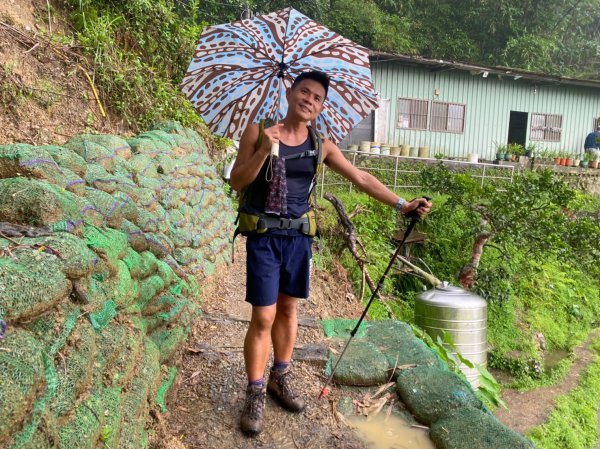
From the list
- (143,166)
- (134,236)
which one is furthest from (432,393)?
(143,166)

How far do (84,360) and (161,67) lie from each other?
6354 millimetres

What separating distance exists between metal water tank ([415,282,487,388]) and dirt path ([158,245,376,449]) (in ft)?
11.9

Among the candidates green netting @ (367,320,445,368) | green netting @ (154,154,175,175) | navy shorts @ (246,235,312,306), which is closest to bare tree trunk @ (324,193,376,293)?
green netting @ (367,320,445,368)

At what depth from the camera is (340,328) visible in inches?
174

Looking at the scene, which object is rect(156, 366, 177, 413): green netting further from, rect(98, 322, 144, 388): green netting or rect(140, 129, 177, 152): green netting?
rect(140, 129, 177, 152): green netting

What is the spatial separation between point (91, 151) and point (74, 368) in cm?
215

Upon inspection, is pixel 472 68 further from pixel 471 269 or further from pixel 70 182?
pixel 70 182

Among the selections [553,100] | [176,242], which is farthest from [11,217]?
[553,100]

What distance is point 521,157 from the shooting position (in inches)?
670

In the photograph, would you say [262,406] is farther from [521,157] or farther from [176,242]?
[521,157]

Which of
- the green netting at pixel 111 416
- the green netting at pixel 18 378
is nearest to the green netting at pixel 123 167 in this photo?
the green netting at pixel 111 416

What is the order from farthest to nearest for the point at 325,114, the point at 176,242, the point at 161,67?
the point at 161,67 < the point at 176,242 < the point at 325,114

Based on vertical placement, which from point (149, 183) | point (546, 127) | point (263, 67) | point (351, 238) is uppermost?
point (546, 127)

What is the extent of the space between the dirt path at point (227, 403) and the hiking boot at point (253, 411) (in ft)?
0.22
